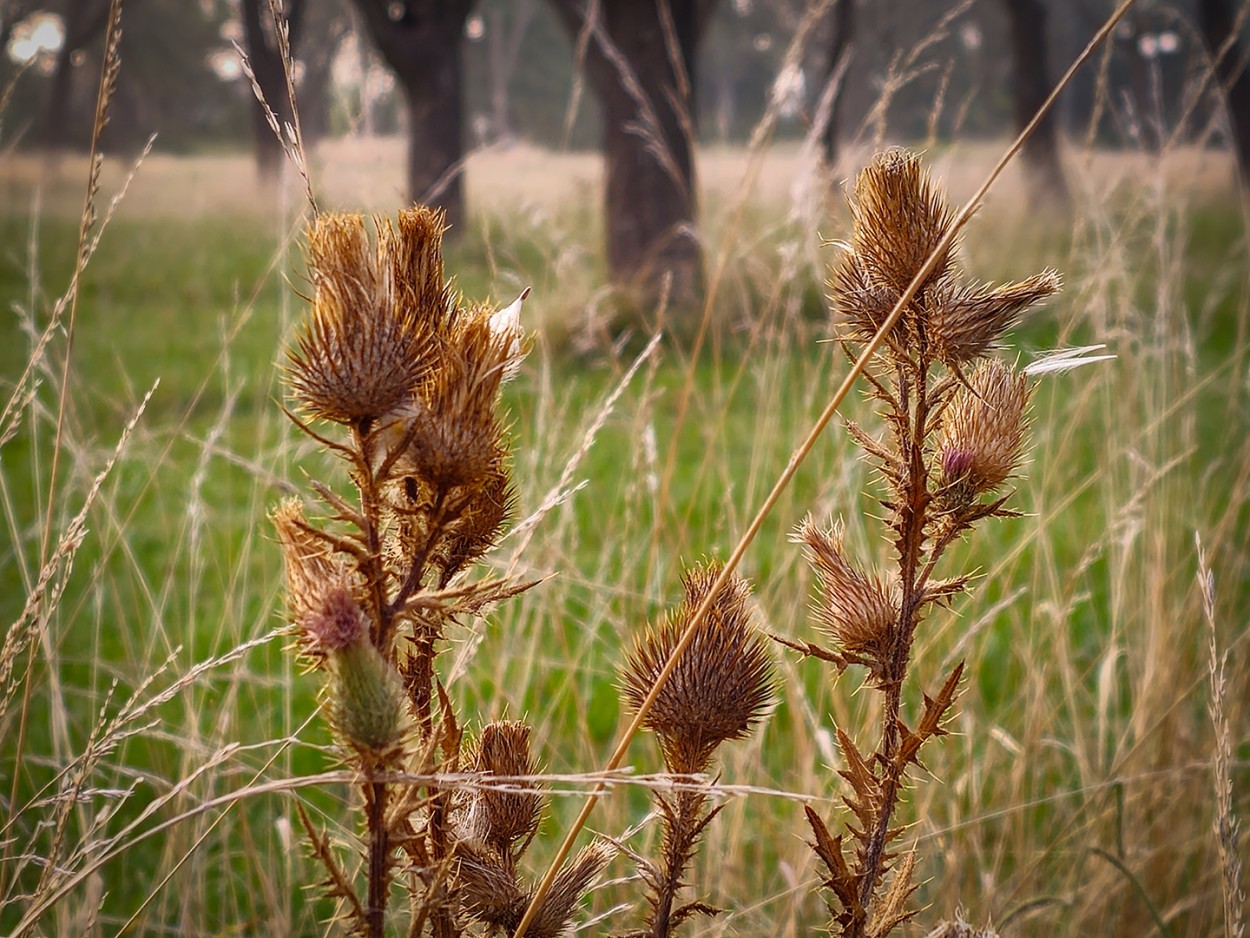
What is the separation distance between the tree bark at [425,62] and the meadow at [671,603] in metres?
4.80

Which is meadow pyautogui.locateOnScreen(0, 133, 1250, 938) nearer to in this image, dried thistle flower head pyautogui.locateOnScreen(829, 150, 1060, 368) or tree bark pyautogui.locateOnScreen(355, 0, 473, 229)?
dried thistle flower head pyautogui.locateOnScreen(829, 150, 1060, 368)

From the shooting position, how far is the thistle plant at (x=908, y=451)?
73 cm

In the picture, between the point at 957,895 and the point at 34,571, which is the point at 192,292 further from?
the point at 957,895

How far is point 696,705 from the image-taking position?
75 centimetres

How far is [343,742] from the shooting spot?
0.61 m

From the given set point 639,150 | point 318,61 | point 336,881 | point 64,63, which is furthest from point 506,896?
point 318,61

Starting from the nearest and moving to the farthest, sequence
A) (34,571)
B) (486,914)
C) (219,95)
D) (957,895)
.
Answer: (486,914)
(957,895)
(34,571)
(219,95)

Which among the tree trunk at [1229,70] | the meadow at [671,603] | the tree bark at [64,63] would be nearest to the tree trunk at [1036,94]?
the tree trunk at [1229,70]

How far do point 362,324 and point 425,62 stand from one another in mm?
9191

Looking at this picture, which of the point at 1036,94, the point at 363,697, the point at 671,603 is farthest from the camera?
the point at 1036,94

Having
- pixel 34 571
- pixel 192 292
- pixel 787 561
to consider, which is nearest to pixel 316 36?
pixel 192 292

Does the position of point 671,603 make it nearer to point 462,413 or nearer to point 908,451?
point 908,451

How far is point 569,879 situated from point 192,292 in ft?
31.6

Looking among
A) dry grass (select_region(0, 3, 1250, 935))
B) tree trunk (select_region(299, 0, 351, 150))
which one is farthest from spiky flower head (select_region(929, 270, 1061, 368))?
tree trunk (select_region(299, 0, 351, 150))
